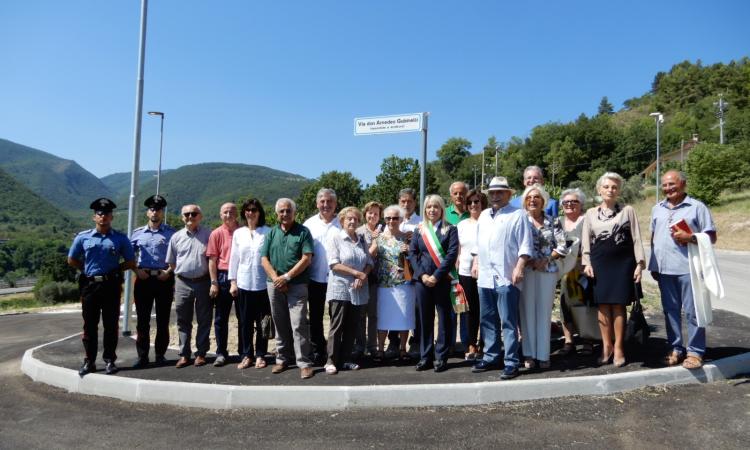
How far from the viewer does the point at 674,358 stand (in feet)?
17.1

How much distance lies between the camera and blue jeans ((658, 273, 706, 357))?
16.5ft

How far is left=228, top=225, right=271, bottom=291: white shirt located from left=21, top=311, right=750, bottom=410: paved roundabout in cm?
103

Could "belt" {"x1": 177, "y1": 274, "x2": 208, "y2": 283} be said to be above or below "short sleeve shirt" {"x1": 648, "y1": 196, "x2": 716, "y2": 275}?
below

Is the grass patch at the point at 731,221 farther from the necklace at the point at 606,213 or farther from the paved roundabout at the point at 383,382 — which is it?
the necklace at the point at 606,213

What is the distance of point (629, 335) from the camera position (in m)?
5.82

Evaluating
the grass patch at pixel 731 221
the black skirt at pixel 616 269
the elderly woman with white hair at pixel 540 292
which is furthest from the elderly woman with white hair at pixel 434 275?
the grass patch at pixel 731 221

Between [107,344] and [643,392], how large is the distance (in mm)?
5891

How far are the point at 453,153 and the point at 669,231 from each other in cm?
10781

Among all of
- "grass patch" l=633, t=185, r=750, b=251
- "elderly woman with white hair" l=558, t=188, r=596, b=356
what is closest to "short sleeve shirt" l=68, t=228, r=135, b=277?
"elderly woman with white hair" l=558, t=188, r=596, b=356

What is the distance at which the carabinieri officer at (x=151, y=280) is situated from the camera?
6.22m

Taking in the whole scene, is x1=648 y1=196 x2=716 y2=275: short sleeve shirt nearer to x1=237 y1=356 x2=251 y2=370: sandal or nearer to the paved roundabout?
the paved roundabout

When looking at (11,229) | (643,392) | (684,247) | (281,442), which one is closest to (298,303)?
(281,442)

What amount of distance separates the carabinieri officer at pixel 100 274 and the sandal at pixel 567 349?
17.4 ft

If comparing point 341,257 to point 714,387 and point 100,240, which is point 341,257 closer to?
point 100,240
